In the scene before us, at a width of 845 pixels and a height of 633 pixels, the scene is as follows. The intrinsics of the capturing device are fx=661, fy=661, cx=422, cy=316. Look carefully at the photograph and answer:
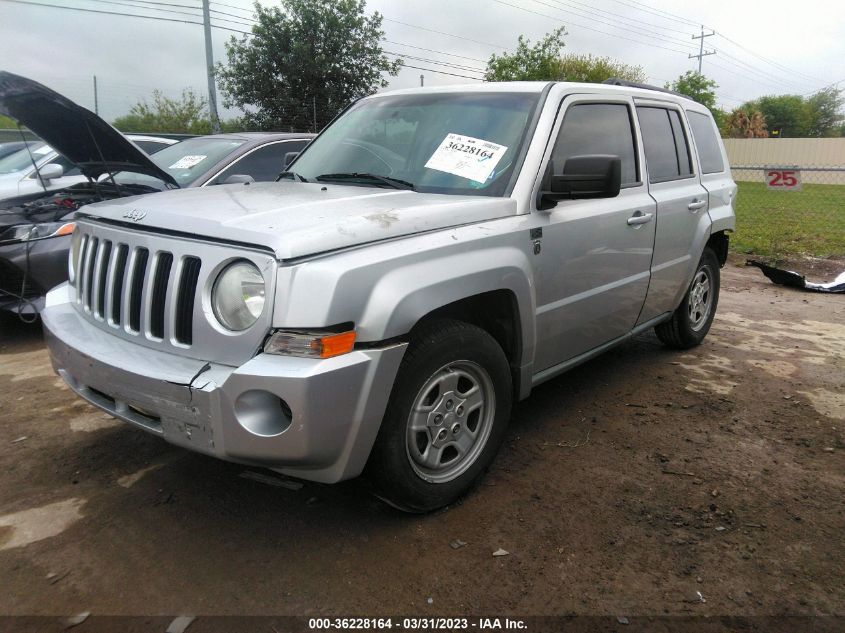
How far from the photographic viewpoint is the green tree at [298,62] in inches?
942

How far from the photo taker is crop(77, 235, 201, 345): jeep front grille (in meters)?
2.40

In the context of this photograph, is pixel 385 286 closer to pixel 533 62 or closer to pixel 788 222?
pixel 788 222

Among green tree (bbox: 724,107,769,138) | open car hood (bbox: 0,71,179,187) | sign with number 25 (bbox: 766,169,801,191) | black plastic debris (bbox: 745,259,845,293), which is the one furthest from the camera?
green tree (bbox: 724,107,769,138)

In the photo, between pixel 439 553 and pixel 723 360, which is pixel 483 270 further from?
pixel 723 360

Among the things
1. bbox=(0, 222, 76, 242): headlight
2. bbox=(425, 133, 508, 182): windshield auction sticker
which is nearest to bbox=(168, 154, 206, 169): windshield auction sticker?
bbox=(0, 222, 76, 242): headlight

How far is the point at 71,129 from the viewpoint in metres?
4.32

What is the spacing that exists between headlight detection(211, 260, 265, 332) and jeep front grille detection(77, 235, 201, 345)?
107 millimetres

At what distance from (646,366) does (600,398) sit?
2.82 feet

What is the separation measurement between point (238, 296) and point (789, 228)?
43.4 ft

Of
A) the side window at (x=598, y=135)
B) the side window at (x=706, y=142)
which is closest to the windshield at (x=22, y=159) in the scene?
the side window at (x=598, y=135)

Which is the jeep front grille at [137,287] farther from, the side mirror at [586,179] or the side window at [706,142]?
the side window at [706,142]

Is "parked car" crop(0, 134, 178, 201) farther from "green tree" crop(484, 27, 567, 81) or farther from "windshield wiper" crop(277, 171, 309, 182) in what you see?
"green tree" crop(484, 27, 567, 81)

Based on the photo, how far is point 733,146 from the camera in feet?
154

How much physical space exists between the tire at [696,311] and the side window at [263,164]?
3722mm
